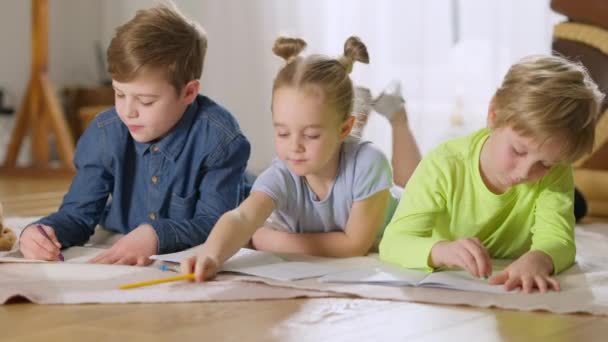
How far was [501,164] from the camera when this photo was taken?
146 cm

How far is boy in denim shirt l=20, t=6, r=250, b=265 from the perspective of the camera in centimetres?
165

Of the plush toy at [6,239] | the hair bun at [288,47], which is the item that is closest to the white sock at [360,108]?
the hair bun at [288,47]

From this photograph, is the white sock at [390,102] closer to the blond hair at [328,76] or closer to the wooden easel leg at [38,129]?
the blond hair at [328,76]

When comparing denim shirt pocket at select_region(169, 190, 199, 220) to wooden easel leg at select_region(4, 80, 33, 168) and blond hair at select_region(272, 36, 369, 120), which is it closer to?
blond hair at select_region(272, 36, 369, 120)

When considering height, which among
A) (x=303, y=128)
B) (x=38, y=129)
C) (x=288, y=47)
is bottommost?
(x=38, y=129)

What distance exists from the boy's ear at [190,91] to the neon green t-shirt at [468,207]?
435mm

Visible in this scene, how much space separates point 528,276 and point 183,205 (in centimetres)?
66

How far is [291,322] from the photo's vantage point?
120cm

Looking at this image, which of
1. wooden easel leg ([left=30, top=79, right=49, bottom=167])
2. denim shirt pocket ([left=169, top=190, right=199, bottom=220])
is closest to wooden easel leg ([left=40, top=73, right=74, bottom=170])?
wooden easel leg ([left=30, top=79, right=49, bottom=167])

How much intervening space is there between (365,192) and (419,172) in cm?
10

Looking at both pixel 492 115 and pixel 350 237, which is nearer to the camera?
pixel 492 115

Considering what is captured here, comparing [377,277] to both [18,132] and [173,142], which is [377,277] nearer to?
[173,142]

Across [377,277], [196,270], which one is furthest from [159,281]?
[377,277]

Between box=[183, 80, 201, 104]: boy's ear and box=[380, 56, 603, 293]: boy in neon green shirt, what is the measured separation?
0.44 m
